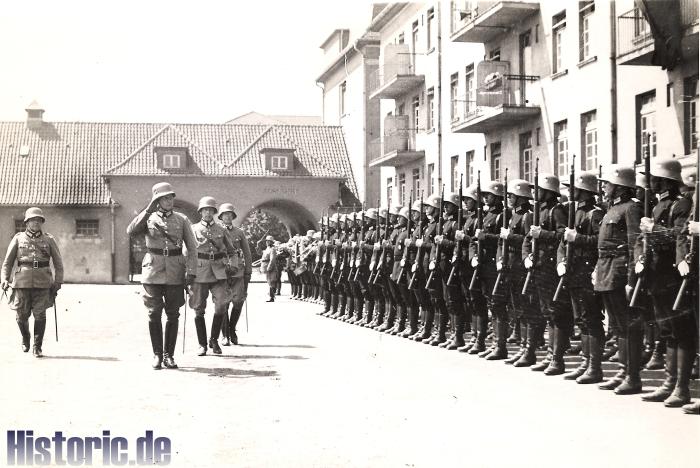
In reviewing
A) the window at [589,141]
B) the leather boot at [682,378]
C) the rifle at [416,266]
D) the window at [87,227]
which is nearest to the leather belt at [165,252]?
the rifle at [416,266]

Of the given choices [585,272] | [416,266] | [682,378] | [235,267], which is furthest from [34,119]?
[682,378]

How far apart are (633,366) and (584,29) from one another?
16.8 meters

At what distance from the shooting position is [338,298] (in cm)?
2288

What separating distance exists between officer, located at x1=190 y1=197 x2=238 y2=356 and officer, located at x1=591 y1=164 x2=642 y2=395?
19.4 ft

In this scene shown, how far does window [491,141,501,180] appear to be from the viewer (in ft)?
102

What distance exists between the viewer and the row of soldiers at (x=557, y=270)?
360 inches

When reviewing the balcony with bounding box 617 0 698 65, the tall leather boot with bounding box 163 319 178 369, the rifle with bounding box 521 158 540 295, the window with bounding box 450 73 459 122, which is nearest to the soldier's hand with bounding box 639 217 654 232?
the rifle with bounding box 521 158 540 295

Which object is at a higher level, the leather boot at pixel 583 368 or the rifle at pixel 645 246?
the rifle at pixel 645 246

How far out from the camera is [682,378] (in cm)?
902

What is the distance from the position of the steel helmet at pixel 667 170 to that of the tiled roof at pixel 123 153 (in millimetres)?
43247

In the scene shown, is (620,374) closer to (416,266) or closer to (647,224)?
(647,224)

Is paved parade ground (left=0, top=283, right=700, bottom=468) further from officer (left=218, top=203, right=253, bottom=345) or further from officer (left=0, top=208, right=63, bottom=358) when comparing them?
officer (left=218, top=203, right=253, bottom=345)

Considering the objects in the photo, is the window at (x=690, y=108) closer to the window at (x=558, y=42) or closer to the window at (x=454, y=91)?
the window at (x=558, y=42)

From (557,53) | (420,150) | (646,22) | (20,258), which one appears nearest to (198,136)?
(420,150)
